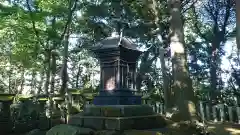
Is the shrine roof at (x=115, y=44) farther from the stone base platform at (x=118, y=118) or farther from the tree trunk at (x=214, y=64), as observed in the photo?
the tree trunk at (x=214, y=64)

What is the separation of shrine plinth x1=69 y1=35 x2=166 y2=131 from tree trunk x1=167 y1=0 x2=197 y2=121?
0.85m

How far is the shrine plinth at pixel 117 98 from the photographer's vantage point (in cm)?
725

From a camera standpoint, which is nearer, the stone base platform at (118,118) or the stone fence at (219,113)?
the stone base platform at (118,118)

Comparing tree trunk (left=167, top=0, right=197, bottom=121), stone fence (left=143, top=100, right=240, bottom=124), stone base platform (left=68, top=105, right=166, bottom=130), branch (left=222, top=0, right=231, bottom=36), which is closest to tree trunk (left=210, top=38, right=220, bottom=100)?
branch (left=222, top=0, right=231, bottom=36)

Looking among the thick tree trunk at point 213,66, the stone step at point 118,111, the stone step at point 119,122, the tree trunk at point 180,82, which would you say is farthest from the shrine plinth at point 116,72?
the thick tree trunk at point 213,66

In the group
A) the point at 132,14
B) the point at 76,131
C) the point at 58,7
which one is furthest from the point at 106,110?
the point at 58,7

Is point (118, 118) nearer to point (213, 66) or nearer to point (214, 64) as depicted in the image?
point (213, 66)

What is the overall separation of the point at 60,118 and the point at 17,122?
1.87 m

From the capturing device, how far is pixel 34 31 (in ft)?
54.4

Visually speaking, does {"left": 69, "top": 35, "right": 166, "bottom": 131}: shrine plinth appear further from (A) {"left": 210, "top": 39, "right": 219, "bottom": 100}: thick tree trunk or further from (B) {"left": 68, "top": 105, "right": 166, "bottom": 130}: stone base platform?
(A) {"left": 210, "top": 39, "right": 219, "bottom": 100}: thick tree trunk

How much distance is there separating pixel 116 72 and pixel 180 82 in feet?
7.96

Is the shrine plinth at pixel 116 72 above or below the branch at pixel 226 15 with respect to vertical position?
below

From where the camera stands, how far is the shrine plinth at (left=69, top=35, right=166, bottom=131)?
23.8 feet

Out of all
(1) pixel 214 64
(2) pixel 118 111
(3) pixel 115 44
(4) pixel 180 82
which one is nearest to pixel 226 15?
(1) pixel 214 64
